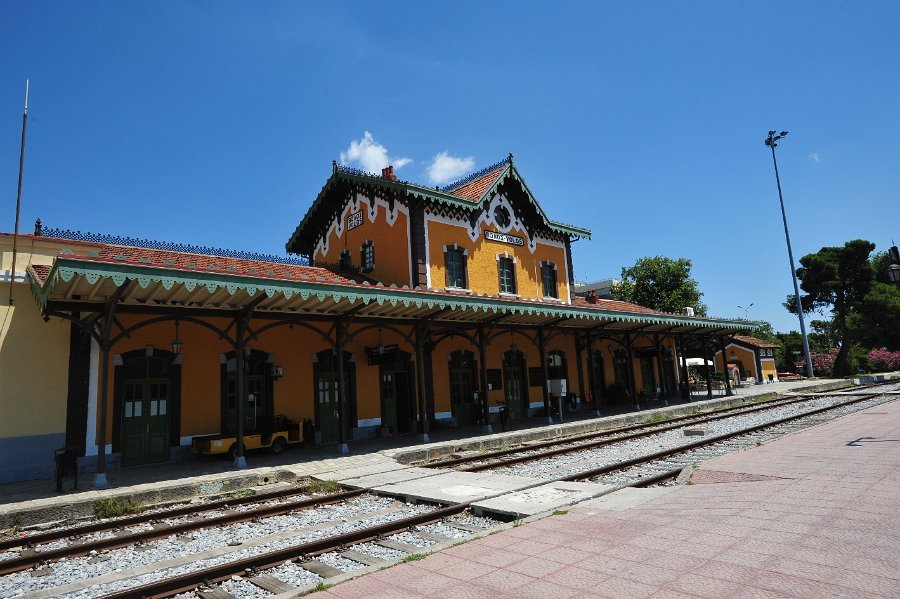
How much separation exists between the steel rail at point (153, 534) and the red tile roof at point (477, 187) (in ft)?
42.6

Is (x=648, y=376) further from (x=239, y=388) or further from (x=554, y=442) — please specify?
(x=239, y=388)

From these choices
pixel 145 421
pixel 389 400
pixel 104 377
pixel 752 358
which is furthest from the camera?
pixel 752 358

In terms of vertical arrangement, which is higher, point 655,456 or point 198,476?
point 198,476

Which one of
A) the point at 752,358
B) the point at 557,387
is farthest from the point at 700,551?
the point at 752,358

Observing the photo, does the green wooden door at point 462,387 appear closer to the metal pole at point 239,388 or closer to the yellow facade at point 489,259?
the yellow facade at point 489,259

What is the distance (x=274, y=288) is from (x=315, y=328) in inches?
92.0

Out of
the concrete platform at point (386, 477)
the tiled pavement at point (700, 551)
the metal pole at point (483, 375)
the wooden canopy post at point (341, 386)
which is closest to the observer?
the tiled pavement at point (700, 551)

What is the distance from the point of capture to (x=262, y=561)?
5324 millimetres

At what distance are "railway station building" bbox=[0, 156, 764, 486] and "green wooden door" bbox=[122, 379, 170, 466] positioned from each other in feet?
0.09

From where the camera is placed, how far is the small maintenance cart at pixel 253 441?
38.7ft

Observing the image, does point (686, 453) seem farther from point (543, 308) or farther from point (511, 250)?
point (511, 250)

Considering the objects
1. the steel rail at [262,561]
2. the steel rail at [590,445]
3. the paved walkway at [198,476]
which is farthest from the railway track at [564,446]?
the steel rail at [262,561]

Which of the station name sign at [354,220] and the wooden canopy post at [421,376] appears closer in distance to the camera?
the wooden canopy post at [421,376]

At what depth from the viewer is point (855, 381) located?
32.5 m
